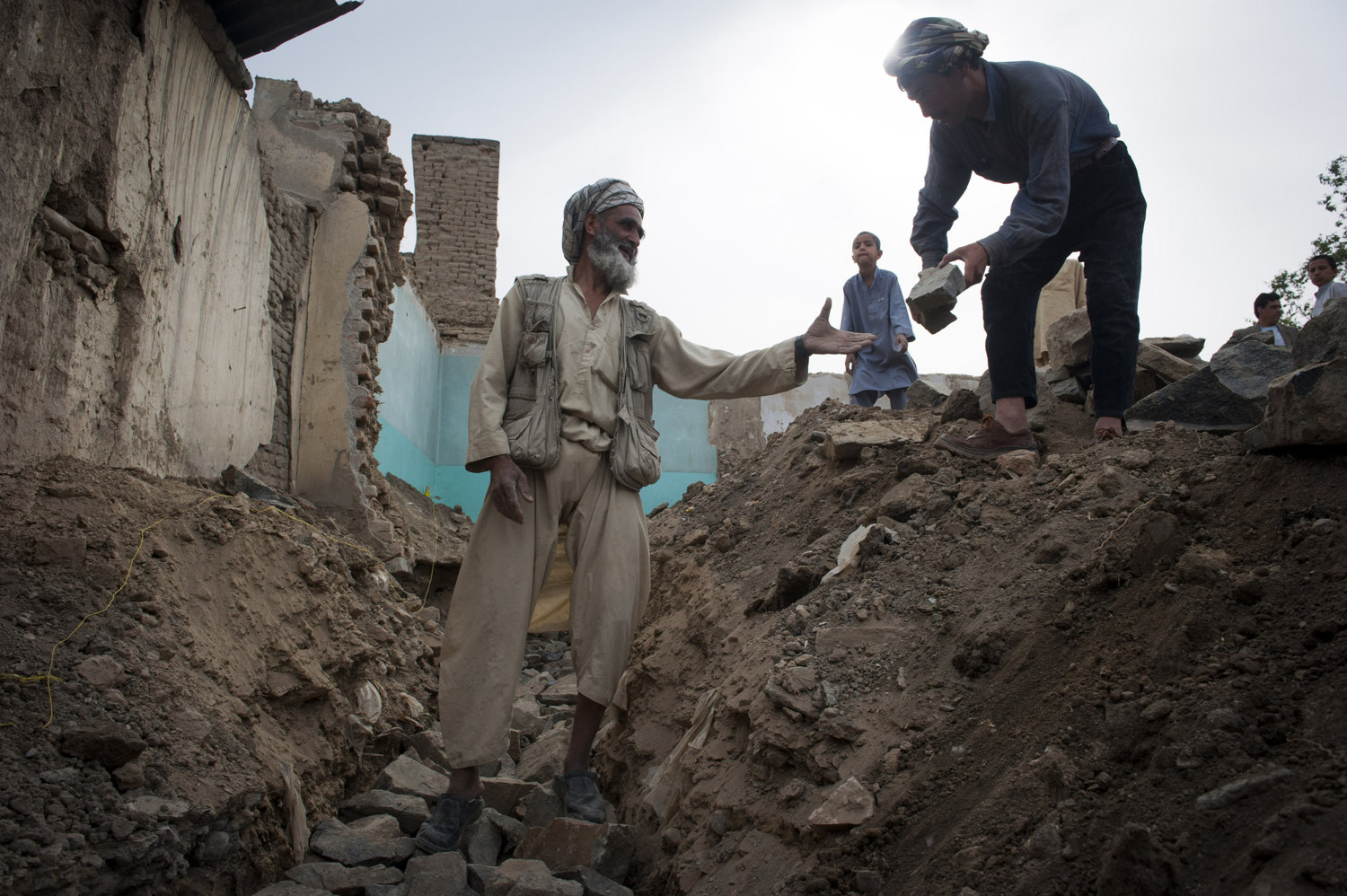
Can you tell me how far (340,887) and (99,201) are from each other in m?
2.66

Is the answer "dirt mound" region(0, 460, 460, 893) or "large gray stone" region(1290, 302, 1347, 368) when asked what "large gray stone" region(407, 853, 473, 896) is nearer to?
"dirt mound" region(0, 460, 460, 893)

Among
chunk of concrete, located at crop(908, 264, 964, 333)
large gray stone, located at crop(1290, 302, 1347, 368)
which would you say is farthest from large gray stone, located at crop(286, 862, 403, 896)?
large gray stone, located at crop(1290, 302, 1347, 368)

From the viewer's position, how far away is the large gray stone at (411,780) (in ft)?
9.58

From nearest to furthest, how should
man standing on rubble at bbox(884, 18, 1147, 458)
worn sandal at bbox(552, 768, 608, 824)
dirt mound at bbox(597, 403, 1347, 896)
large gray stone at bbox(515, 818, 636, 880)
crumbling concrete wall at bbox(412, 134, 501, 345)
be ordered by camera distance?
1. dirt mound at bbox(597, 403, 1347, 896)
2. large gray stone at bbox(515, 818, 636, 880)
3. worn sandal at bbox(552, 768, 608, 824)
4. man standing on rubble at bbox(884, 18, 1147, 458)
5. crumbling concrete wall at bbox(412, 134, 501, 345)

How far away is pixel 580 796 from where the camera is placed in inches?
102

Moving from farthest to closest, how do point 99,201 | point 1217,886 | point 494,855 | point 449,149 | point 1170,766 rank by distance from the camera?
point 449,149
point 99,201
point 494,855
point 1170,766
point 1217,886

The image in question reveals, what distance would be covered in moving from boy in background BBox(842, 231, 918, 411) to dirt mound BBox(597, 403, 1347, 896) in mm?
2407

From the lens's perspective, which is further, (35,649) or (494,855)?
(494,855)

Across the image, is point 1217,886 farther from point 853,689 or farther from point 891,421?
point 891,421

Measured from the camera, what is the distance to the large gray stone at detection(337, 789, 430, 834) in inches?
106

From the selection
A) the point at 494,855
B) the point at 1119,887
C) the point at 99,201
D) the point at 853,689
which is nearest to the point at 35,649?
the point at 494,855

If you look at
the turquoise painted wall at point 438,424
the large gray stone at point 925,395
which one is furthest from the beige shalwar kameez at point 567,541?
the turquoise painted wall at point 438,424

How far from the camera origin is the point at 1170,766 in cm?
150

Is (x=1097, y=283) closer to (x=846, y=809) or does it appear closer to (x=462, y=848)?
(x=846, y=809)
